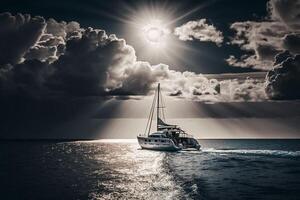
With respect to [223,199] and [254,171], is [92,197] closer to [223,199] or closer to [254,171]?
[223,199]

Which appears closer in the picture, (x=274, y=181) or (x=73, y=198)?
(x=73, y=198)

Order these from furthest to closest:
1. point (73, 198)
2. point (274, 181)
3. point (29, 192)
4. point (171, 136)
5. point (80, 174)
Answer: point (171, 136) → point (80, 174) → point (274, 181) → point (29, 192) → point (73, 198)

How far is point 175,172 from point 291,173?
2892 cm

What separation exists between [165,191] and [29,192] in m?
23.9

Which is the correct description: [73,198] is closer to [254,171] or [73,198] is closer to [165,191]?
[165,191]

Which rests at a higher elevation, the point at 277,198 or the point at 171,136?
the point at 171,136

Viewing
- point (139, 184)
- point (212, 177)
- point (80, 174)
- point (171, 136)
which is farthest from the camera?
point (171, 136)

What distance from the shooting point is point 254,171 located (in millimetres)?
101375

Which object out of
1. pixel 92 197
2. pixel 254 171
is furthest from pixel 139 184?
pixel 254 171

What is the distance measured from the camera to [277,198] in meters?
62.6

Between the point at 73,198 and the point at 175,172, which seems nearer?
the point at 73,198

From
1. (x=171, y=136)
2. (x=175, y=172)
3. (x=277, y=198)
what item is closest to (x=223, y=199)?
(x=277, y=198)

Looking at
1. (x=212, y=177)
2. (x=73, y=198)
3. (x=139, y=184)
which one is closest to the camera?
(x=73, y=198)

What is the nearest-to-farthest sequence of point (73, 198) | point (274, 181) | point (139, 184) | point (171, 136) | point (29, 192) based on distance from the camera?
point (73, 198) → point (29, 192) → point (139, 184) → point (274, 181) → point (171, 136)
